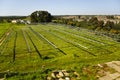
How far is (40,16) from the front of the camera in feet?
309

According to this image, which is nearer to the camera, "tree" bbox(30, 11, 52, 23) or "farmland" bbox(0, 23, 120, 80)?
"farmland" bbox(0, 23, 120, 80)

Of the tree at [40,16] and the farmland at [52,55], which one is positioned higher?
the tree at [40,16]

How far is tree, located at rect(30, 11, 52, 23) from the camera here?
306 feet

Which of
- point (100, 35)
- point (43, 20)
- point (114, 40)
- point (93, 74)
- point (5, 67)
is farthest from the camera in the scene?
point (43, 20)

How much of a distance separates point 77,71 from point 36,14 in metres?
88.5

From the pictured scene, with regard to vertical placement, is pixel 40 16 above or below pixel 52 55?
above

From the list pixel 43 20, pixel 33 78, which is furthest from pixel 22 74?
pixel 43 20

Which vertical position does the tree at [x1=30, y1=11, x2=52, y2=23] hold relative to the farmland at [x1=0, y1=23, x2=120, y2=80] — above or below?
above

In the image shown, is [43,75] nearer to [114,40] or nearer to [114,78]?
[114,78]

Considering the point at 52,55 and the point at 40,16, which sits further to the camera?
the point at 40,16

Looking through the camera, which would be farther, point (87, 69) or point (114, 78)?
point (87, 69)

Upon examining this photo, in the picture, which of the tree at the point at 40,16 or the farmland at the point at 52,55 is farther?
the tree at the point at 40,16

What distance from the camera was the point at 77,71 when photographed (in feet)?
32.3

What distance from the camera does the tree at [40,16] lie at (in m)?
93.3
